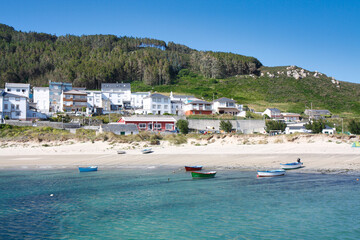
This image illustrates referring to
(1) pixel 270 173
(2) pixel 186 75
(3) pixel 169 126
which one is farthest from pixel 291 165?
(2) pixel 186 75

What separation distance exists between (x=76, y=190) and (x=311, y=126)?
5016 centimetres

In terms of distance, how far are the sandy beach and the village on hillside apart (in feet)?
36.5

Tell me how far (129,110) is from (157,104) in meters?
12.3

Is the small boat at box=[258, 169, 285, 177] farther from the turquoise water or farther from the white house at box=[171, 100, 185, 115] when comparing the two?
the white house at box=[171, 100, 185, 115]

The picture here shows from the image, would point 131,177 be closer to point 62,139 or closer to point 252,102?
point 62,139

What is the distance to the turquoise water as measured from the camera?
43.9ft

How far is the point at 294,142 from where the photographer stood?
37.7 meters

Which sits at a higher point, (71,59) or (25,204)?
(71,59)

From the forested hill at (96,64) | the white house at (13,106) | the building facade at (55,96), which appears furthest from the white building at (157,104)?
the forested hill at (96,64)

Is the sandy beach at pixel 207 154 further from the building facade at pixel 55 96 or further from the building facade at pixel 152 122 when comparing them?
the building facade at pixel 55 96

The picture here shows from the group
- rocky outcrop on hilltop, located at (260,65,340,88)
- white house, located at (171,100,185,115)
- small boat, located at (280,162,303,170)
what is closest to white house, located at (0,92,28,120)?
white house, located at (171,100,185,115)

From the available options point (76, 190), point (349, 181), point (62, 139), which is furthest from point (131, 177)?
point (62, 139)

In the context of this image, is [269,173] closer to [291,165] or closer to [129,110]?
[291,165]

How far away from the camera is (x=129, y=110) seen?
289ft
